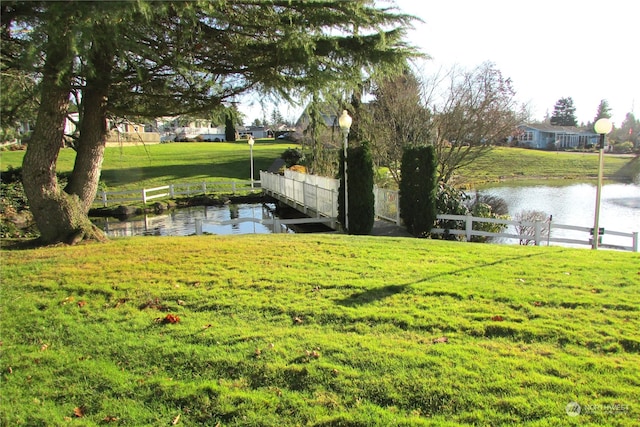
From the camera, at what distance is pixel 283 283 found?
554cm

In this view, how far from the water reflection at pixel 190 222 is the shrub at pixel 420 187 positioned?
397 centimetres

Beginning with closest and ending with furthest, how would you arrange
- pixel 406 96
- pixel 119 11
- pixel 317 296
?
pixel 119 11
pixel 317 296
pixel 406 96

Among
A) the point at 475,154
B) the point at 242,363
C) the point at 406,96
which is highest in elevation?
the point at 406,96

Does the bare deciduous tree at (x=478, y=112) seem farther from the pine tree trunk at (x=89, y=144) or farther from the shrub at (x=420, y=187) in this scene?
the pine tree trunk at (x=89, y=144)

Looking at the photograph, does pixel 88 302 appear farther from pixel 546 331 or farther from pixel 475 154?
pixel 475 154

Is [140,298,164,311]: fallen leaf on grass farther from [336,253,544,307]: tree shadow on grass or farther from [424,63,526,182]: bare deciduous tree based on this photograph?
[424,63,526,182]: bare deciduous tree

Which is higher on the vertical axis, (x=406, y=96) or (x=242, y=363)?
(x=406, y=96)

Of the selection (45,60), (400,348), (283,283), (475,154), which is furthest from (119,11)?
(475,154)

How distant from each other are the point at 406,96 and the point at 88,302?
15332 millimetres

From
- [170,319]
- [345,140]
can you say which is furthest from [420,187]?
[170,319]

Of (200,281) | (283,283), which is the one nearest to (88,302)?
(200,281)

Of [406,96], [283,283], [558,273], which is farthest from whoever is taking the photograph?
[406,96]

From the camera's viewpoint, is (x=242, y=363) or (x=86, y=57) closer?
(x=242, y=363)

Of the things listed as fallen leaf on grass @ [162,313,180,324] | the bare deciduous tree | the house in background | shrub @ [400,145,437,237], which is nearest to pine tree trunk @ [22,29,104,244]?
fallen leaf on grass @ [162,313,180,324]
